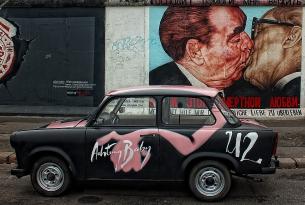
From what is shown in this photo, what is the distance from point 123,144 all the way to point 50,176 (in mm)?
1187

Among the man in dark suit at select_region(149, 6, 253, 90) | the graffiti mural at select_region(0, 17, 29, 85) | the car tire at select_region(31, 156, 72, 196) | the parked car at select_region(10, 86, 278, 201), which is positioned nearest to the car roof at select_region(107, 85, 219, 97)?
the parked car at select_region(10, 86, 278, 201)

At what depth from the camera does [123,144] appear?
23.4 ft

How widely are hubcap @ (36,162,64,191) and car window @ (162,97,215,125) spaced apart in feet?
5.50

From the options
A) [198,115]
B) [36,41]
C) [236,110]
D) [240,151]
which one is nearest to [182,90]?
[198,115]

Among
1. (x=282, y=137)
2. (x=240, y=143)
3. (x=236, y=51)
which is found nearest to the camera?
(x=240, y=143)

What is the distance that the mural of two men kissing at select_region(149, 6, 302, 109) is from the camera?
46.2 ft

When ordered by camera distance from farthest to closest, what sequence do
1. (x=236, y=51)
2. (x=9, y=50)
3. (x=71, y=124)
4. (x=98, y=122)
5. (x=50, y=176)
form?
(x=9, y=50) < (x=236, y=51) < (x=71, y=124) < (x=50, y=176) < (x=98, y=122)

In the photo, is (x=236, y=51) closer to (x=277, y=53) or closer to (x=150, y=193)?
(x=277, y=53)

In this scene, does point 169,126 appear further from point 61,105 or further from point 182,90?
point 61,105

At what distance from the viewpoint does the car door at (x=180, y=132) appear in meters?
7.05

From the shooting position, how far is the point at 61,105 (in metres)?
14.8

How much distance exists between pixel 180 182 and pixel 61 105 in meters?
8.26

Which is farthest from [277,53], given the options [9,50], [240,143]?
[240,143]

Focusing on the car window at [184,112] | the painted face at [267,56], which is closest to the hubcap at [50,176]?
the car window at [184,112]
